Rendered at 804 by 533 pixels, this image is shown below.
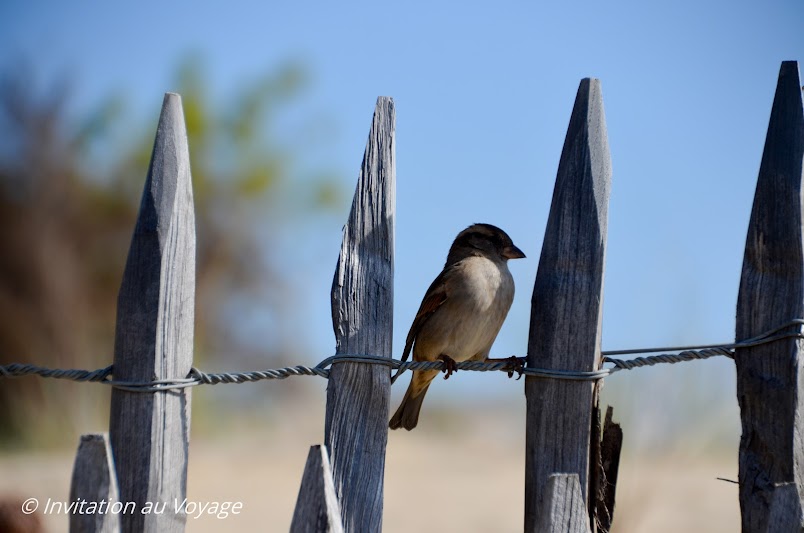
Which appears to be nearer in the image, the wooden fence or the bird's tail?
the wooden fence

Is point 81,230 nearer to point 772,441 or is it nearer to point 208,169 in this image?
point 208,169

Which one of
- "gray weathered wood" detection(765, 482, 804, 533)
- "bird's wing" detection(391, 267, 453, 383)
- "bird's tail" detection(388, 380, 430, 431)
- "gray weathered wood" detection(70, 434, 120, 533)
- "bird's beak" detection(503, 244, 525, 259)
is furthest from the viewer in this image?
"bird's beak" detection(503, 244, 525, 259)

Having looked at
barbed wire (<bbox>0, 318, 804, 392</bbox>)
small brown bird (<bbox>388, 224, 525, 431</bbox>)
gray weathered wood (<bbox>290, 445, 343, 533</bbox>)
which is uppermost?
small brown bird (<bbox>388, 224, 525, 431</bbox>)

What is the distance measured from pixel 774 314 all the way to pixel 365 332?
111 cm

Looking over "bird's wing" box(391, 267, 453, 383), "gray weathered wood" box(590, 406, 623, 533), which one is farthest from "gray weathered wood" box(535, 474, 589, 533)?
"bird's wing" box(391, 267, 453, 383)

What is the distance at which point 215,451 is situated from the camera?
9.81 m

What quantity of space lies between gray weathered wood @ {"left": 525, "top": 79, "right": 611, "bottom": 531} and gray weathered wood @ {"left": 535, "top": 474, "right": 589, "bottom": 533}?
0.24m

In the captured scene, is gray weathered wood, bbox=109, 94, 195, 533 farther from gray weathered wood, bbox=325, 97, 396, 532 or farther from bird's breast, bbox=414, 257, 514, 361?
bird's breast, bbox=414, 257, 514, 361

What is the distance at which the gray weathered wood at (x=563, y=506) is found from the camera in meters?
2.04

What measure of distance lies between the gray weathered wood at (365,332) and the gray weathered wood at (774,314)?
98 cm

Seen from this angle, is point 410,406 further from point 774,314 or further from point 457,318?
point 774,314

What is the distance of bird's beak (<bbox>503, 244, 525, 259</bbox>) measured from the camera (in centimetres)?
425

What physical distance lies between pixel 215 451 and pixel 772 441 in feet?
26.9

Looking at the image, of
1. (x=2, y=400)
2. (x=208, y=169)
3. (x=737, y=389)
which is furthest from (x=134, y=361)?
(x=208, y=169)
